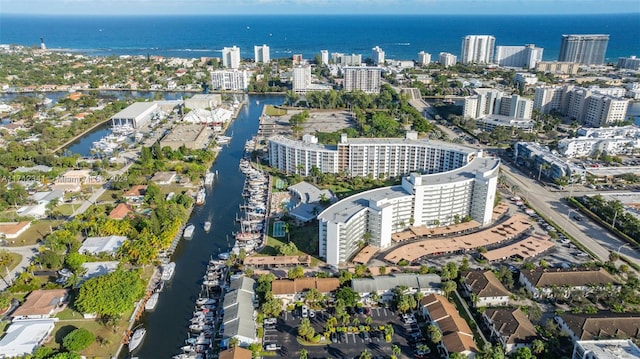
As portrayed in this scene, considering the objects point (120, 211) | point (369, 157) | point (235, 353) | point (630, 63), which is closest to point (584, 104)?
point (369, 157)

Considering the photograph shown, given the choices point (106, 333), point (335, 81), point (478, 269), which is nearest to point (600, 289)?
point (478, 269)

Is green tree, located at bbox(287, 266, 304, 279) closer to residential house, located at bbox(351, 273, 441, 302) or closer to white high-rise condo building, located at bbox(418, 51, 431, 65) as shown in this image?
residential house, located at bbox(351, 273, 441, 302)

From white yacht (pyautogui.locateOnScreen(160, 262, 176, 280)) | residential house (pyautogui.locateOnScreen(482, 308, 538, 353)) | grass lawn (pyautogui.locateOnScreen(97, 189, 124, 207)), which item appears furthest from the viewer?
grass lawn (pyautogui.locateOnScreen(97, 189, 124, 207))

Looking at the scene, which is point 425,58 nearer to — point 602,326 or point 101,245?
point 602,326

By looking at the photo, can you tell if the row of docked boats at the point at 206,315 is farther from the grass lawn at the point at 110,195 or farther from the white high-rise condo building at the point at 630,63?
the white high-rise condo building at the point at 630,63

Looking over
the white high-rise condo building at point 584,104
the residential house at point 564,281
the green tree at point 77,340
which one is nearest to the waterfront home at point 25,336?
the green tree at point 77,340

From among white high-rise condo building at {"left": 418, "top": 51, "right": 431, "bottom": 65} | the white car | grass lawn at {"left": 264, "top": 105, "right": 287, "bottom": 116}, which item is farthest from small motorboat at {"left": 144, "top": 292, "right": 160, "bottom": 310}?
white high-rise condo building at {"left": 418, "top": 51, "right": 431, "bottom": 65}
